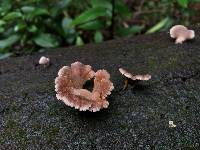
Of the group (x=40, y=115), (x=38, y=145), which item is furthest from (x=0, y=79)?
(x=38, y=145)

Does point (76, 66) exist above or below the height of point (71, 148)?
above

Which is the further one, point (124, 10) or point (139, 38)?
point (124, 10)

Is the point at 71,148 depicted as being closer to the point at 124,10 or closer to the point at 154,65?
the point at 154,65

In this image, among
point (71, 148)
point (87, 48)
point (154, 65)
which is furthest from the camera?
point (87, 48)

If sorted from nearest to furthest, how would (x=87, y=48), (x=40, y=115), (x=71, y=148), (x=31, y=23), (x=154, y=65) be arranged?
1. (x=71, y=148)
2. (x=40, y=115)
3. (x=154, y=65)
4. (x=87, y=48)
5. (x=31, y=23)

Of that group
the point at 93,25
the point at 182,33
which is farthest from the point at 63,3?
the point at 182,33

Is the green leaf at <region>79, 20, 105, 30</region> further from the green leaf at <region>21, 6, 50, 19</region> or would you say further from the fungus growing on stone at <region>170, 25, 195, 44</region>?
the fungus growing on stone at <region>170, 25, 195, 44</region>

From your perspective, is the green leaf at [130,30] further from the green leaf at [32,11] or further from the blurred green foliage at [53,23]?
the green leaf at [32,11]
